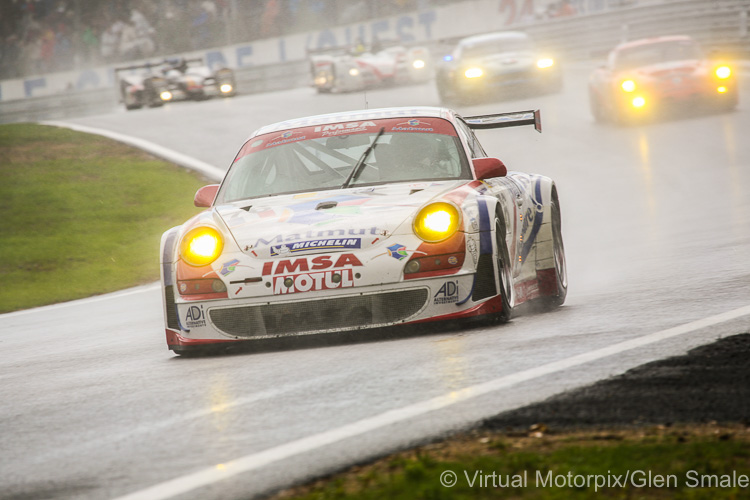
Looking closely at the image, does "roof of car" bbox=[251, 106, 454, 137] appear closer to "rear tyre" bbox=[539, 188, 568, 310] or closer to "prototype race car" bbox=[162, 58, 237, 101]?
"rear tyre" bbox=[539, 188, 568, 310]

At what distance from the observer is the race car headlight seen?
19.2m

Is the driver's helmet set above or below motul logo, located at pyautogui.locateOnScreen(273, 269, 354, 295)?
above

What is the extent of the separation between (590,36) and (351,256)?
94.9ft

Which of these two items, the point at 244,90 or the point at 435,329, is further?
the point at 244,90

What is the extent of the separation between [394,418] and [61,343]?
4065mm

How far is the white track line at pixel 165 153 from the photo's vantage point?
Answer: 57.2 ft

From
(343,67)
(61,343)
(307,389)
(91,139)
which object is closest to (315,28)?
(343,67)

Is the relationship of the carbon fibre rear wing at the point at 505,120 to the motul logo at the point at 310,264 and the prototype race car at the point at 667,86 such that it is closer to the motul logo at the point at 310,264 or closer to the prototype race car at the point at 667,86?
the motul logo at the point at 310,264

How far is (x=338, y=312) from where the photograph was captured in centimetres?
582

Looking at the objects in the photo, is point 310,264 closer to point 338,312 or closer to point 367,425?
point 338,312

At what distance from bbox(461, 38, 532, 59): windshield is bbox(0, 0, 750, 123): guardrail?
5150 millimetres

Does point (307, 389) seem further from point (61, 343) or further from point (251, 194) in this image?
point (61, 343)

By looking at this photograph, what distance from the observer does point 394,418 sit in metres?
4.16

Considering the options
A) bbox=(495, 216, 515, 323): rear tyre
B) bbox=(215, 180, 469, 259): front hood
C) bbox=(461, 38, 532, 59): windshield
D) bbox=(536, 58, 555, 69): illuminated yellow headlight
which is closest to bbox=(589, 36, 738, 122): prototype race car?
bbox=(536, 58, 555, 69): illuminated yellow headlight
